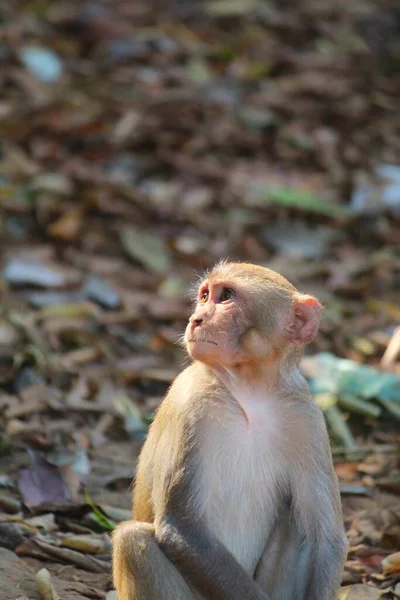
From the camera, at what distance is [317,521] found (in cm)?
512

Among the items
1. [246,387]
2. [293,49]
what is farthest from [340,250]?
[246,387]

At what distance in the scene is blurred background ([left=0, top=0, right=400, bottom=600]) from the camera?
6836 millimetres

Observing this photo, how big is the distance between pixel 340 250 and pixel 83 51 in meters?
3.60

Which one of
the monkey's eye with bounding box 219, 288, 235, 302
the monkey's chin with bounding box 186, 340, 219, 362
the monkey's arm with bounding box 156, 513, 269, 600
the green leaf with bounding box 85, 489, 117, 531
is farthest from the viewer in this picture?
the green leaf with bounding box 85, 489, 117, 531

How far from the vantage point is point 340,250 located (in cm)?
1072

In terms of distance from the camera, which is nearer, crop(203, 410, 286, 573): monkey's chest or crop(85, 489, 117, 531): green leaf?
crop(203, 410, 286, 573): monkey's chest

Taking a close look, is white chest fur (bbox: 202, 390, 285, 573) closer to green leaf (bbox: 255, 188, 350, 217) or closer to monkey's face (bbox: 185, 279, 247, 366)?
monkey's face (bbox: 185, 279, 247, 366)

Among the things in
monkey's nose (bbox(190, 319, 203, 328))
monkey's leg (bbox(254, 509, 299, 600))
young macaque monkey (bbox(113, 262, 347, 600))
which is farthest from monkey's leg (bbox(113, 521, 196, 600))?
monkey's nose (bbox(190, 319, 203, 328))

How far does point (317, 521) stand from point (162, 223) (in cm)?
585

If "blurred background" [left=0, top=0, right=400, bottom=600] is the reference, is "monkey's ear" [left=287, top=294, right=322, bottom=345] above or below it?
above

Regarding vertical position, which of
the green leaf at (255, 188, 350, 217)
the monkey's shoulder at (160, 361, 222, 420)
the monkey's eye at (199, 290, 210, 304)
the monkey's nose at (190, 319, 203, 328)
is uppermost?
the monkey's eye at (199, 290, 210, 304)

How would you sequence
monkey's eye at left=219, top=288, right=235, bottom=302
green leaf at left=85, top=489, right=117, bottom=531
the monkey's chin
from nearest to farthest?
1. the monkey's chin
2. monkey's eye at left=219, top=288, right=235, bottom=302
3. green leaf at left=85, top=489, right=117, bottom=531

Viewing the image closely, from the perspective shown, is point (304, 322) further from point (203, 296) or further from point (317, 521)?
point (317, 521)

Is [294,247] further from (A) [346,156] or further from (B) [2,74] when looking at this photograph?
(B) [2,74]
